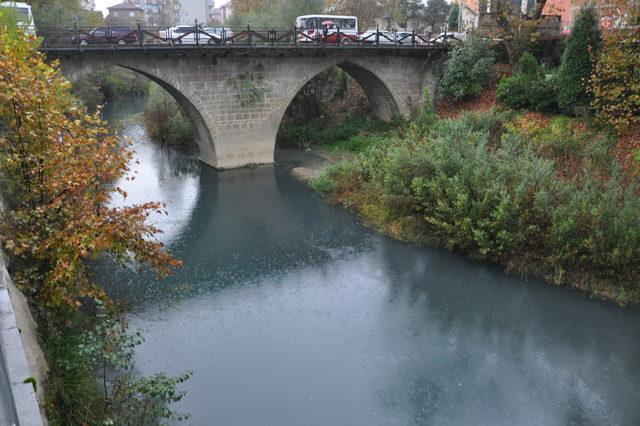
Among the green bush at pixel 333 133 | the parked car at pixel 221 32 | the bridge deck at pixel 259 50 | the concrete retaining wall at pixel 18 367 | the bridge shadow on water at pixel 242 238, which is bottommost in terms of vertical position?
the bridge shadow on water at pixel 242 238

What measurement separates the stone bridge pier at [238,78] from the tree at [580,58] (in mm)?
7251

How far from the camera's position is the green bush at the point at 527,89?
718 inches

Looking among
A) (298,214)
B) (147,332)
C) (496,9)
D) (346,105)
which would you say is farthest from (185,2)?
(147,332)

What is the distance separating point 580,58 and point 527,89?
7.28 ft

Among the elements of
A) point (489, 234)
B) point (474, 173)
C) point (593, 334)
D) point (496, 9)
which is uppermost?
point (496, 9)

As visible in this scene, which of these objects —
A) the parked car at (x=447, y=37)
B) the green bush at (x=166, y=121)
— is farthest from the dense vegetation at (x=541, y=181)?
the green bush at (x=166, y=121)

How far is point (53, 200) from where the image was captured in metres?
8.06

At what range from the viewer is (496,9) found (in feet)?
74.0

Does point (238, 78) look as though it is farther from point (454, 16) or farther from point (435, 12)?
point (435, 12)

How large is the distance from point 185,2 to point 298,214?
77.3 m

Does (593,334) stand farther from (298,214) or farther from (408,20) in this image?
(408,20)

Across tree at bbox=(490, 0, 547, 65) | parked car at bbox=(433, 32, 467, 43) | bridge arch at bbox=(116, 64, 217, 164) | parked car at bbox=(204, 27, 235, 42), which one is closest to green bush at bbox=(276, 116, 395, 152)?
parked car at bbox=(433, 32, 467, 43)

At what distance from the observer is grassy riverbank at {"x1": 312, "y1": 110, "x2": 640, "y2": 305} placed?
11672 mm

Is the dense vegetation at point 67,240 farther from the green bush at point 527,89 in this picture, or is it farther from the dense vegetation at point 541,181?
the green bush at point 527,89
